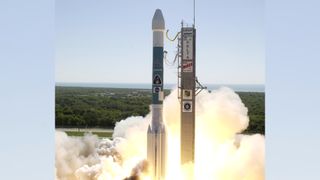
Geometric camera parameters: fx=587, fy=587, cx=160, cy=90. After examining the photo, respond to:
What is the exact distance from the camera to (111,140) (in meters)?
12.2

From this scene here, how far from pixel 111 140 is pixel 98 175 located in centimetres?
77

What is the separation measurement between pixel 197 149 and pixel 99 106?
2339mm

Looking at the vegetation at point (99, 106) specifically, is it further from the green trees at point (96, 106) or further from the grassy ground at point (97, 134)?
the grassy ground at point (97, 134)

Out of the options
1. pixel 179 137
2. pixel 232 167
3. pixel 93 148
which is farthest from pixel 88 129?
pixel 232 167

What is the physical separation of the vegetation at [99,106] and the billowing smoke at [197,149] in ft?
0.75

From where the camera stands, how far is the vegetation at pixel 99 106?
475 inches

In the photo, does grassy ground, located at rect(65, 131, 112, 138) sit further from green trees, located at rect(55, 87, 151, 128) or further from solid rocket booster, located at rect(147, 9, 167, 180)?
solid rocket booster, located at rect(147, 9, 167, 180)

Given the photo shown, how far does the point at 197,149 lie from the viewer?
464 inches

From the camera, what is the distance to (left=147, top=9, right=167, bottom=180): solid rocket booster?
11344 mm

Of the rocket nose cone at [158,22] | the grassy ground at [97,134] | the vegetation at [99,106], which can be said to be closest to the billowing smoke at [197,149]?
the grassy ground at [97,134]

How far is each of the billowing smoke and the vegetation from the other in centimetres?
23

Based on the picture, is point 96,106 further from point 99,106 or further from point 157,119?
point 157,119

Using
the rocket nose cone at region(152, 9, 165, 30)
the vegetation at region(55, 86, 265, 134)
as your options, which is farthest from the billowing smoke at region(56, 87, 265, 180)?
the rocket nose cone at region(152, 9, 165, 30)

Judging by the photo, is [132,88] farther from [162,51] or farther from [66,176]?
[66,176]
